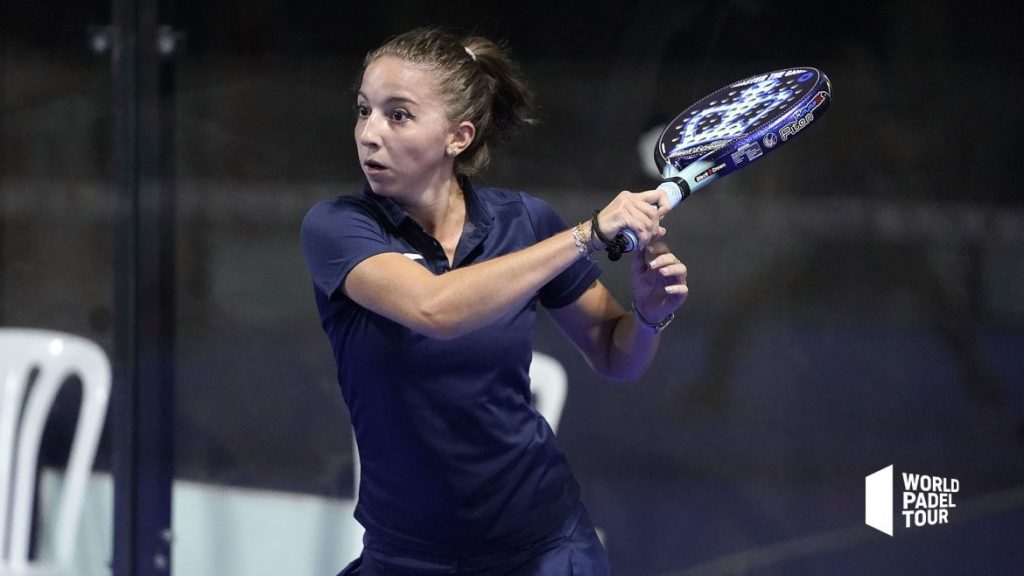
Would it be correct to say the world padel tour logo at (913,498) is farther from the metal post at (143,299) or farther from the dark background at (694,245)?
the metal post at (143,299)

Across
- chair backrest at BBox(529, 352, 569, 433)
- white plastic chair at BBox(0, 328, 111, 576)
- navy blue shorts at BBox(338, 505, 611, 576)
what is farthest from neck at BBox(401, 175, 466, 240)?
white plastic chair at BBox(0, 328, 111, 576)

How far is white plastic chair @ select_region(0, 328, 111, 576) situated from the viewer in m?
3.13

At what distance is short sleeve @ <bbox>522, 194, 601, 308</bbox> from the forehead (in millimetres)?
232

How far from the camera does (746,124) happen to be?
1.82 metres

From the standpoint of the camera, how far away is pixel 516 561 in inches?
71.1

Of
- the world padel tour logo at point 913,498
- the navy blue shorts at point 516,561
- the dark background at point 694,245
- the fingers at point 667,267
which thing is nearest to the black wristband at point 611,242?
the fingers at point 667,267

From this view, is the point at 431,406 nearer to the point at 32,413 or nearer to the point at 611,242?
the point at 611,242

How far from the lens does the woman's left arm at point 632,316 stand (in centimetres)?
179

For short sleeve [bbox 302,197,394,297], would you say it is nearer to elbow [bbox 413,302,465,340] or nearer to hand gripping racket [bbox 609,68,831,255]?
elbow [bbox 413,302,465,340]

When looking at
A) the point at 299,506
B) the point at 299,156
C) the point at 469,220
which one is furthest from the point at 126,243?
the point at 469,220

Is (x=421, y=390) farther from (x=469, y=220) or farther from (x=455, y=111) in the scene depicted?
(x=455, y=111)

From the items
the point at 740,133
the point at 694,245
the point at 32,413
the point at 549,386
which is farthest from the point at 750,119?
the point at 32,413

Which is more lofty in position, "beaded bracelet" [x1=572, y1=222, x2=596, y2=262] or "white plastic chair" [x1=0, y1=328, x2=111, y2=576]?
"beaded bracelet" [x1=572, y1=222, x2=596, y2=262]

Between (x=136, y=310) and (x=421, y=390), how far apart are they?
162cm
